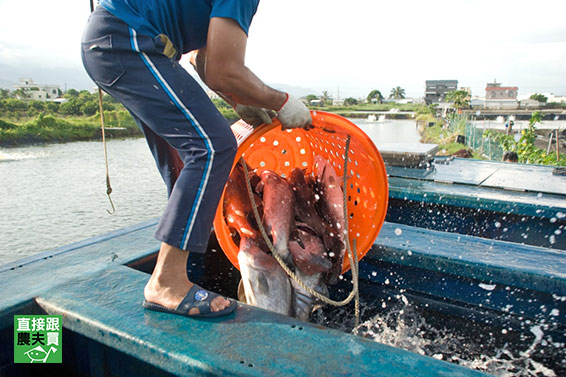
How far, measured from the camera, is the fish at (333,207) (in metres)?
2.72

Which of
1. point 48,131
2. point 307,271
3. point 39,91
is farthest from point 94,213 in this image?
point 39,91

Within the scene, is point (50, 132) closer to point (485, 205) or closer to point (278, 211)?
point (278, 211)

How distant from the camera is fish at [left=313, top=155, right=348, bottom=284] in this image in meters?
2.72

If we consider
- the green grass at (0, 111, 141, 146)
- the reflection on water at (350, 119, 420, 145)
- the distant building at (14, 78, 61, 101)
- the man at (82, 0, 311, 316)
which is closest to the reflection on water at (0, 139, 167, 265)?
the man at (82, 0, 311, 316)

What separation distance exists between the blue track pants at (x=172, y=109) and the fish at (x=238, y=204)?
922mm

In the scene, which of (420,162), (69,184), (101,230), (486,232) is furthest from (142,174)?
(486,232)

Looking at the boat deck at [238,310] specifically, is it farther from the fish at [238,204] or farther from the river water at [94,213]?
the fish at [238,204]

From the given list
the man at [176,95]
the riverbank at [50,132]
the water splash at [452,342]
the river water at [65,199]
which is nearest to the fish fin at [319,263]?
the water splash at [452,342]

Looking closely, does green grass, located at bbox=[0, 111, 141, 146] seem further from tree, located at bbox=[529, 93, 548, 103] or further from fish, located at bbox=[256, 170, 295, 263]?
tree, located at bbox=[529, 93, 548, 103]

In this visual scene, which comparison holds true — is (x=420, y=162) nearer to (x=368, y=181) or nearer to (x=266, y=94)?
(x=368, y=181)

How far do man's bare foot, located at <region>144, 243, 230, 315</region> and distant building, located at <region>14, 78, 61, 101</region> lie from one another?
9361 centimetres

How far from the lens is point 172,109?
1807mm

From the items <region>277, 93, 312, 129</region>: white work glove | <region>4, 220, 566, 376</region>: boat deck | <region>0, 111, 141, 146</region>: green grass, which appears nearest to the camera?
<region>4, 220, 566, 376</region>: boat deck

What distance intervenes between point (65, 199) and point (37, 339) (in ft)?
36.0
